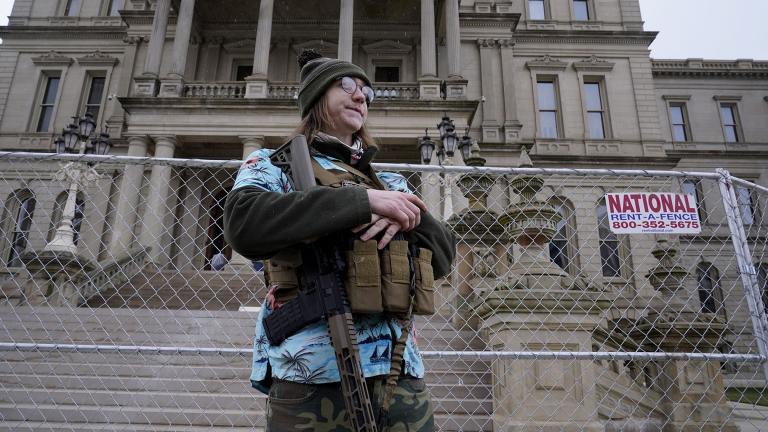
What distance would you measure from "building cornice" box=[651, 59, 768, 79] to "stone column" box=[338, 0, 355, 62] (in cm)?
2222

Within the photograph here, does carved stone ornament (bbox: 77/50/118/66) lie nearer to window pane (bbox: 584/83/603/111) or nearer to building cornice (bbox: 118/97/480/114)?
building cornice (bbox: 118/97/480/114)

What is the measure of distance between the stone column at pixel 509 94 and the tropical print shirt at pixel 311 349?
18306 millimetres

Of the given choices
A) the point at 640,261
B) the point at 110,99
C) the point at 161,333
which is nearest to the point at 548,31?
the point at 640,261

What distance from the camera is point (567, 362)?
13.3 ft

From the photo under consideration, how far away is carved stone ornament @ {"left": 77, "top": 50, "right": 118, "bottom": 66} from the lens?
21188 mm

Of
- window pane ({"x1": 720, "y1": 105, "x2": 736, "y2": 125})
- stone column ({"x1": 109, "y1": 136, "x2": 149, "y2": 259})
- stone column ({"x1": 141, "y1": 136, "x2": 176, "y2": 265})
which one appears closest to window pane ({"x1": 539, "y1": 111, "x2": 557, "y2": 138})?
stone column ({"x1": 141, "y1": 136, "x2": 176, "y2": 265})

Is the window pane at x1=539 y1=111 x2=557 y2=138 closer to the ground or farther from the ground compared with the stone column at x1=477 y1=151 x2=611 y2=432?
farther from the ground

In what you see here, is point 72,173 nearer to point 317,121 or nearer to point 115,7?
point 317,121

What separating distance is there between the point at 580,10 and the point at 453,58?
409 inches

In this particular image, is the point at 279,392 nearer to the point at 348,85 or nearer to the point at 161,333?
the point at 348,85

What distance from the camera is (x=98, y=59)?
21.2 meters

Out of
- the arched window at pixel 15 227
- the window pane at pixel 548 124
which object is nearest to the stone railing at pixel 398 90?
the window pane at pixel 548 124

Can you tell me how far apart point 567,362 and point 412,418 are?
299 centimetres

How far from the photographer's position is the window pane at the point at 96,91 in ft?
69.7
